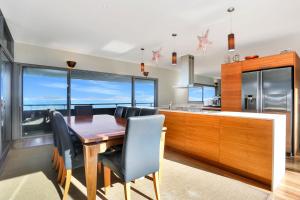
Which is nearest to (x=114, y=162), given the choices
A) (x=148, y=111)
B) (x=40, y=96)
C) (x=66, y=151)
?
(x=66, y=151)

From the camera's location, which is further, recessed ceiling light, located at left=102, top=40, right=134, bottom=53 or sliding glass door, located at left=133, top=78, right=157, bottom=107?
sliding glass door, located at left=133, top=78, right=157, bottom=107

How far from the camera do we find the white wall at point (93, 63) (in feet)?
13.3

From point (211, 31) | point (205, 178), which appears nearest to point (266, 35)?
point (211, 31)

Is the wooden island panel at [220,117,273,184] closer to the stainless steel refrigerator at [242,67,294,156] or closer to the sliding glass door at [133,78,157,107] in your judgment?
the stainless steel refrigerator at [242,67,294,156]

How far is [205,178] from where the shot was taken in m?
2.22

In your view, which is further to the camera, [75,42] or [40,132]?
[40,132]

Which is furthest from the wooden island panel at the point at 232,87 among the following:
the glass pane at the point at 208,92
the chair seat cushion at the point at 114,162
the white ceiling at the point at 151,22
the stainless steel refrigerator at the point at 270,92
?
the glass pane at the point at 208,92

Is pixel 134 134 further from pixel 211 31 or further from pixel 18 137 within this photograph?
pixel 18 137

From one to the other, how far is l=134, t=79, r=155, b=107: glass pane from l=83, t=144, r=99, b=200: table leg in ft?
15.4

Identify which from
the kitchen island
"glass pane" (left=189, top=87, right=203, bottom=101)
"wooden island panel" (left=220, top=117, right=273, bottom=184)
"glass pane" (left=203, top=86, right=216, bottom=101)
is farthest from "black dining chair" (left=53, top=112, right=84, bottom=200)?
"glass pane" (left=203, top=86, right=216, bottom=101)

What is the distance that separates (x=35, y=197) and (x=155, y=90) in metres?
5.34

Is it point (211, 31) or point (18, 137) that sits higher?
point (211, 31)

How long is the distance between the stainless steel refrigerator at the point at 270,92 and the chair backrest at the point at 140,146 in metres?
2.94

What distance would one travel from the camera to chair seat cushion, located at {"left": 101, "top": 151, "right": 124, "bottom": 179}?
1537mm
